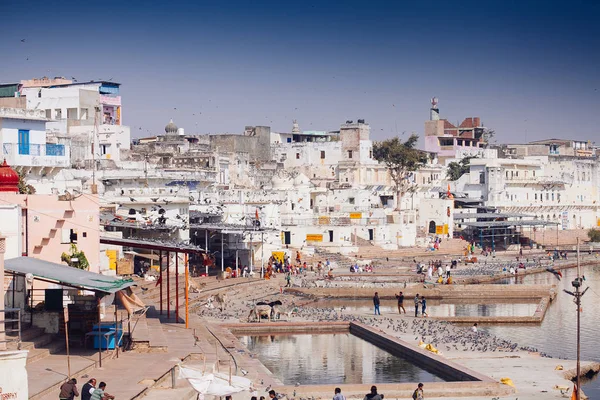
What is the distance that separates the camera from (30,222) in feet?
77.8

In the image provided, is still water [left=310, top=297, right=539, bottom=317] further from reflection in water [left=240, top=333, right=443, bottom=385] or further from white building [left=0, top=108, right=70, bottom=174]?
white building [left=0, top=108, right=70, bottom=174]

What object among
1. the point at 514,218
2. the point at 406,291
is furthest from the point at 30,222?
the point at 514,218

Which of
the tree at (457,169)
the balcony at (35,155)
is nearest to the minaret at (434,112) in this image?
the tree at (457,169)

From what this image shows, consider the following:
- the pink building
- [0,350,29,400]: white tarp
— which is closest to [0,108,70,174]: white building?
the pink building

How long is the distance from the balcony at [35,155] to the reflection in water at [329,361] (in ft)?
37.0

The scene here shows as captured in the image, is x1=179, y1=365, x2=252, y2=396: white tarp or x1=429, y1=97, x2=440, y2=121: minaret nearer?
x1=179, y1=365, x2=252, y2=396: white tarp

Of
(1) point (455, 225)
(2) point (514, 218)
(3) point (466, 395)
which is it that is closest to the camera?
(3) point (466, 395)

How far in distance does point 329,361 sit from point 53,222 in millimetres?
7671

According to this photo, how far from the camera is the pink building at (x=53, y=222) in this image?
22.7 m

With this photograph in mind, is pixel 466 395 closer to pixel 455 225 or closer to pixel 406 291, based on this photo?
pixel 406 291

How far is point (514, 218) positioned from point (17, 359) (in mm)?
63427

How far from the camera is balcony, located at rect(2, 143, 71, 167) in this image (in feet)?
113

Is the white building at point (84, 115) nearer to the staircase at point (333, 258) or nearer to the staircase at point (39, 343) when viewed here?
the staircase at point (333, 258)

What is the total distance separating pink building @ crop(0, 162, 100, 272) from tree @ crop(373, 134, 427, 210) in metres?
44.3
